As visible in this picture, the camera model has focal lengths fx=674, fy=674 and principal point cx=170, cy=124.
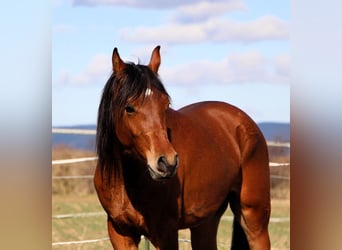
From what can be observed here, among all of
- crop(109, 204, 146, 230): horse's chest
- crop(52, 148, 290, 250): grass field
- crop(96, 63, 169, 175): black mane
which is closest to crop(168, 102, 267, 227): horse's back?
crop(109, 204, 146, 230): horse's chest

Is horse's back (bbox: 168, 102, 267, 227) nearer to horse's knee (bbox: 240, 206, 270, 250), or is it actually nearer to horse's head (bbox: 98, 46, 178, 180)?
horse's knee (bbox: 240, 206, 270, 250)

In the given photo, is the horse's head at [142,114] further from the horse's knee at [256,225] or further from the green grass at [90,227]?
the green grass at [90,227]

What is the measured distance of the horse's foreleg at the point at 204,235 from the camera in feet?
17.6

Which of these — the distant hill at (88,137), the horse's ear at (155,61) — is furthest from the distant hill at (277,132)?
the horse's ear at (155,61)

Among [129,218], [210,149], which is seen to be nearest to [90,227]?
[210,149]

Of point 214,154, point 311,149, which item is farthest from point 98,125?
point 311,149

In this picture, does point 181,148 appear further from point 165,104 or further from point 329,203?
point 329,203

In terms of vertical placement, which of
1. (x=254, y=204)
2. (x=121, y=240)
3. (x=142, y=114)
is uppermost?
(x=142, y=114)

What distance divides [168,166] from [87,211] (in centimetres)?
463

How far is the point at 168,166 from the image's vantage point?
3.87 m

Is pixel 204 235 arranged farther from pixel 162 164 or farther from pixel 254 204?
pixel 162 164

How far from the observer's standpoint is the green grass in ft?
24.6

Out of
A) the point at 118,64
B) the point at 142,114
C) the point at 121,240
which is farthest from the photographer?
the point at 121,240

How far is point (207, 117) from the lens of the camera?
527 centimetres
